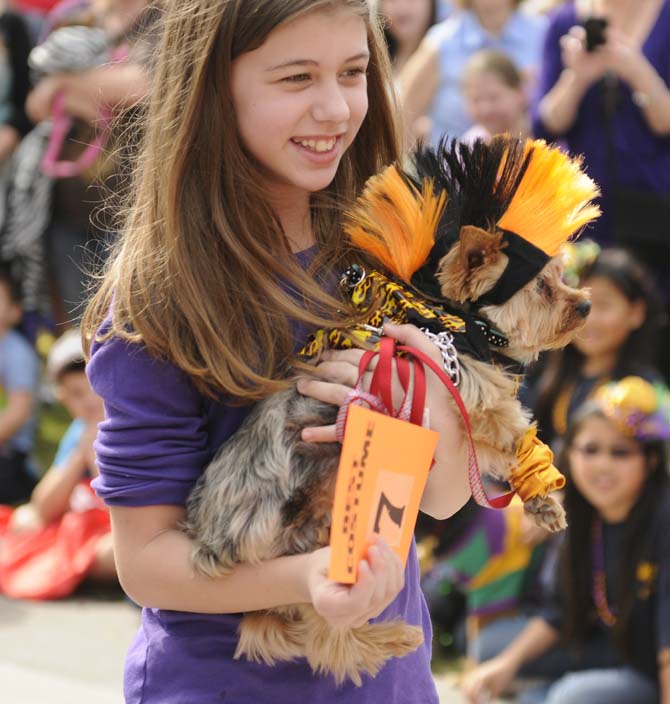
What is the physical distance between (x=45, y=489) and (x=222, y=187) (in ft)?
12.0

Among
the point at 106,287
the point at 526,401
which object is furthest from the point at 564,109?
the point at 106,287

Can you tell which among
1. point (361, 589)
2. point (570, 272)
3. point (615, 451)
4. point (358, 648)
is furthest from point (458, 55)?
point (361, 589)

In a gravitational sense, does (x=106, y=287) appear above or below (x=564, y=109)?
below

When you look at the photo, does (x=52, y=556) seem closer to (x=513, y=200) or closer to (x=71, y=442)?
(x=71, y=442)

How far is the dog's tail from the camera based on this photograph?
1.75 m

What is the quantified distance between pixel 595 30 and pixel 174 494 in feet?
10.3

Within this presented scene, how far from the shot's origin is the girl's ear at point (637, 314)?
14.6 feet

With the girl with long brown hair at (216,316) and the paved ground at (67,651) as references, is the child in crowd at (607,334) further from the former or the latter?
the girl with long brown hair at (216,316)

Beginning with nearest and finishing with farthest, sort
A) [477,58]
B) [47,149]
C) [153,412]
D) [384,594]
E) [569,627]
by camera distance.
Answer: [384,594], [153,412], [569,627], [477,58], [47,149]

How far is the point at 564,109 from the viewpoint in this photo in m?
4.48

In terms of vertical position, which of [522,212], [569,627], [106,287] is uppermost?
[522,212]

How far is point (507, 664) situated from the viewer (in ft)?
12.6

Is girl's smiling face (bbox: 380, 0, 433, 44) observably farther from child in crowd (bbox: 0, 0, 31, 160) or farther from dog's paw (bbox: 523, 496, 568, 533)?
dog's paw (bbox: 523, 496, 568, 533)

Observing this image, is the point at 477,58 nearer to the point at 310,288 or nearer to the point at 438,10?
the point at 438,10
